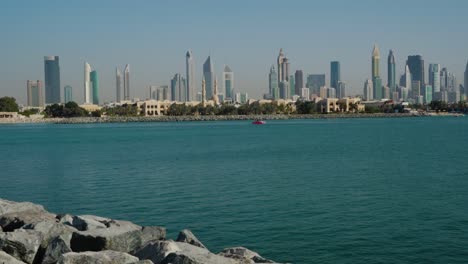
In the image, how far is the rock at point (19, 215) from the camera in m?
13.2

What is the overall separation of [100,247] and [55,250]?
84 centimetres

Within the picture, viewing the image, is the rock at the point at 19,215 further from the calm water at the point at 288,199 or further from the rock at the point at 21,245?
the calm water at the point at 288,199

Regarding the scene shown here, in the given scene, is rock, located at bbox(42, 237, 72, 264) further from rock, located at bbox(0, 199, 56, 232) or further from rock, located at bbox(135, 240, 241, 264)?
rock, located at bbox(0, 199, 56, 232)

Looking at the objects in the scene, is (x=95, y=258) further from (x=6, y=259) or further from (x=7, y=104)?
(x=7, y=104)

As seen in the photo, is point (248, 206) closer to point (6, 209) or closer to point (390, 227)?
point (390, 227)

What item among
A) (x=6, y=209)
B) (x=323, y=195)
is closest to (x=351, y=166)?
(x=323, y=195)

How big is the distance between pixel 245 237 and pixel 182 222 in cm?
245

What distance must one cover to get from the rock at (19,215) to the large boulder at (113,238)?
1513 mm

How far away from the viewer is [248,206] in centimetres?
1916

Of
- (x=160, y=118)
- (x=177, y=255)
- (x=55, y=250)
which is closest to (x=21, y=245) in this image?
(x=55, y=250)

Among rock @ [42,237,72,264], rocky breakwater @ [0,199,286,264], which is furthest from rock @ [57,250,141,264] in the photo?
rock @ [42,237,72,264]

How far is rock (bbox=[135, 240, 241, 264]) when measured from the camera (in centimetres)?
919

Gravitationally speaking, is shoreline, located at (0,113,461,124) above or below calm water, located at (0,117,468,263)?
above

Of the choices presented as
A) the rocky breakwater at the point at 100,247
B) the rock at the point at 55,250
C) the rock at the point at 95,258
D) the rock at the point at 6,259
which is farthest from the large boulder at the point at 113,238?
the rock at the point at 6,259
